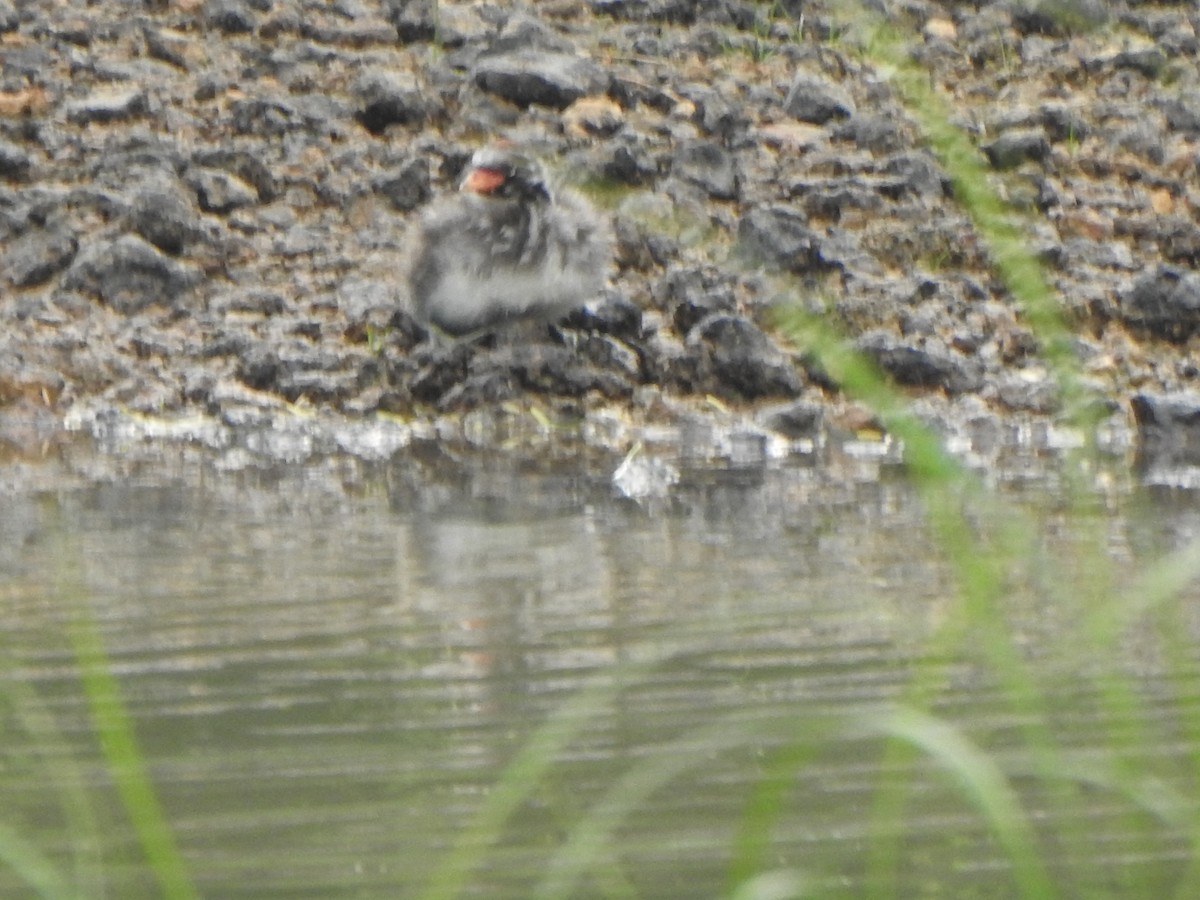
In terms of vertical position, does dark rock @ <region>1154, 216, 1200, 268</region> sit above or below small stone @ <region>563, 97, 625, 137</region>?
below

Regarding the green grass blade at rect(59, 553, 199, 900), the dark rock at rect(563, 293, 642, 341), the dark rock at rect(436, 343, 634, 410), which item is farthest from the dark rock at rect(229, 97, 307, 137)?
the green grass blade at rect(59, 553, 199, 900)

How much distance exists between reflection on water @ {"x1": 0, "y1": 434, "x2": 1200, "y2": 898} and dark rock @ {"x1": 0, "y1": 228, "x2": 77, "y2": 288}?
1.87 meters

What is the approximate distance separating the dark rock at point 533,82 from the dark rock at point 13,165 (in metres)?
1.81

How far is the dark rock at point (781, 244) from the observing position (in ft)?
27.5

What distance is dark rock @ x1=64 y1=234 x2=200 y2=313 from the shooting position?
8.17 meters

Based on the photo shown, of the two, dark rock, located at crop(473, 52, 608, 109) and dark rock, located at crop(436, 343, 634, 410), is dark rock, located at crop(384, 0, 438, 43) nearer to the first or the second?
dark rock, located at crop(473, 52, 608, 109)

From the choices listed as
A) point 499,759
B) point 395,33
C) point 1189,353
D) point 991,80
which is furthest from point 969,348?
point 499,759

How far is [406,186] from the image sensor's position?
8945mm

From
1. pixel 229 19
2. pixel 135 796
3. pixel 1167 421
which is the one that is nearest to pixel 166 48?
pixel 229 19

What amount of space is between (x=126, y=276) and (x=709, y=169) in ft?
7.10

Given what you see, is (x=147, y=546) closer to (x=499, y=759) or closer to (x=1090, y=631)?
(x=499, y=759)

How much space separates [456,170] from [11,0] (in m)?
2.56

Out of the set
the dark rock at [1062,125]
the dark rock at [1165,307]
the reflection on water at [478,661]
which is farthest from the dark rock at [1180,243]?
the reflection on water at [478,661]

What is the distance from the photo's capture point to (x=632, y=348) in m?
7.90
